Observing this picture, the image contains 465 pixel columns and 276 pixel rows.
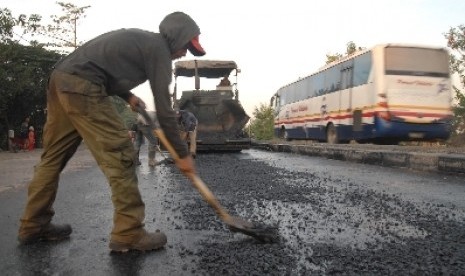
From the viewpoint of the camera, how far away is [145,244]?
9.05 feet

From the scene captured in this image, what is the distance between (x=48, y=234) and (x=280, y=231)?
1.60 m

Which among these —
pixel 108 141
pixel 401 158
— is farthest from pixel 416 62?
pixel 108 141

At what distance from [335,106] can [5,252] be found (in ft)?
48.2

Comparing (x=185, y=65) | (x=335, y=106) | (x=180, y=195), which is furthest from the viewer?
(x=335, y=106)

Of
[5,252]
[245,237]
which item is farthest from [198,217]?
[5,252]

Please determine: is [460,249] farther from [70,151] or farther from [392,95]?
[392,95]

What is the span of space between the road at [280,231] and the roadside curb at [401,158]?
1.48 m

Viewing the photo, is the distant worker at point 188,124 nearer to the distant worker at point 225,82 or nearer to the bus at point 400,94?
the distant worker at point 225,82

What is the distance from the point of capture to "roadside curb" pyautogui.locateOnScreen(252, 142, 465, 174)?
7512mm

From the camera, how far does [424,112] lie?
13.2 m

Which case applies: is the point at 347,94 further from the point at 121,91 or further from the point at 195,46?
the point at 121,91

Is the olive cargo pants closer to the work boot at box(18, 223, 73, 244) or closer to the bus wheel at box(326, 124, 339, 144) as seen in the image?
the work boot at box(18, 223, 73, 244)

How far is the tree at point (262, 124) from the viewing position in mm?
42638

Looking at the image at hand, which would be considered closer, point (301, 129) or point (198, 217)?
point (198, 217)
